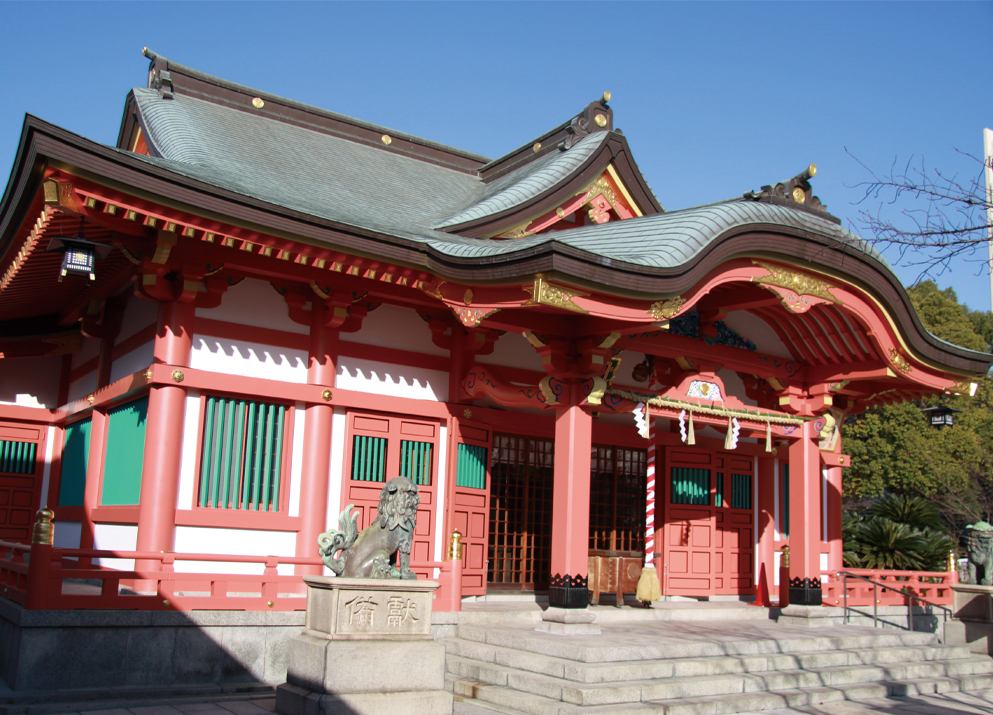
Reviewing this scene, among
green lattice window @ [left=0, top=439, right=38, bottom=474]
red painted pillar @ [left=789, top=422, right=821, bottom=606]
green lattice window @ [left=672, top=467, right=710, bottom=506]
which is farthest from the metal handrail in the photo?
green lattice window @ [left=0, top=439, right=38, bottom=474]

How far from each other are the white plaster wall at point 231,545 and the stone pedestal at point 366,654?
8.72ft

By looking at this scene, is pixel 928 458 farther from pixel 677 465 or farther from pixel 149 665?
pixel 149 665

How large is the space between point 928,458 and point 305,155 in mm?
25143

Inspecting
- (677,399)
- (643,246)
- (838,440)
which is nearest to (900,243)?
(643,246)

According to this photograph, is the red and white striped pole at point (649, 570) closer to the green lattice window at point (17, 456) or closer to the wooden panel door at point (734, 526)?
the wooden panel door at point (734, 526)

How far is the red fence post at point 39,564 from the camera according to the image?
8.17m

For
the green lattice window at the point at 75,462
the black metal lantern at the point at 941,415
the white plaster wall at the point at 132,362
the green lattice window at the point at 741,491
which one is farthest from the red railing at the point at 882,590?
the green lattice window at the point at 75,462

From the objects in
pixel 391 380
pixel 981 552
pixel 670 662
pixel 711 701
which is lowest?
pixel 711 701

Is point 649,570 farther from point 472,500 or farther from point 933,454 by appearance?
point 933,454

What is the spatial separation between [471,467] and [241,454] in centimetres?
319

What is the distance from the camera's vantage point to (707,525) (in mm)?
14711

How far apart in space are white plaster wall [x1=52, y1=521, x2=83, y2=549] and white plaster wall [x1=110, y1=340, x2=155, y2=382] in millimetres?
2215

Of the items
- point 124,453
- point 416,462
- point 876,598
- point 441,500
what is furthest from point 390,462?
point 876,598

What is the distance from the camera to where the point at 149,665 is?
28.3 ft
